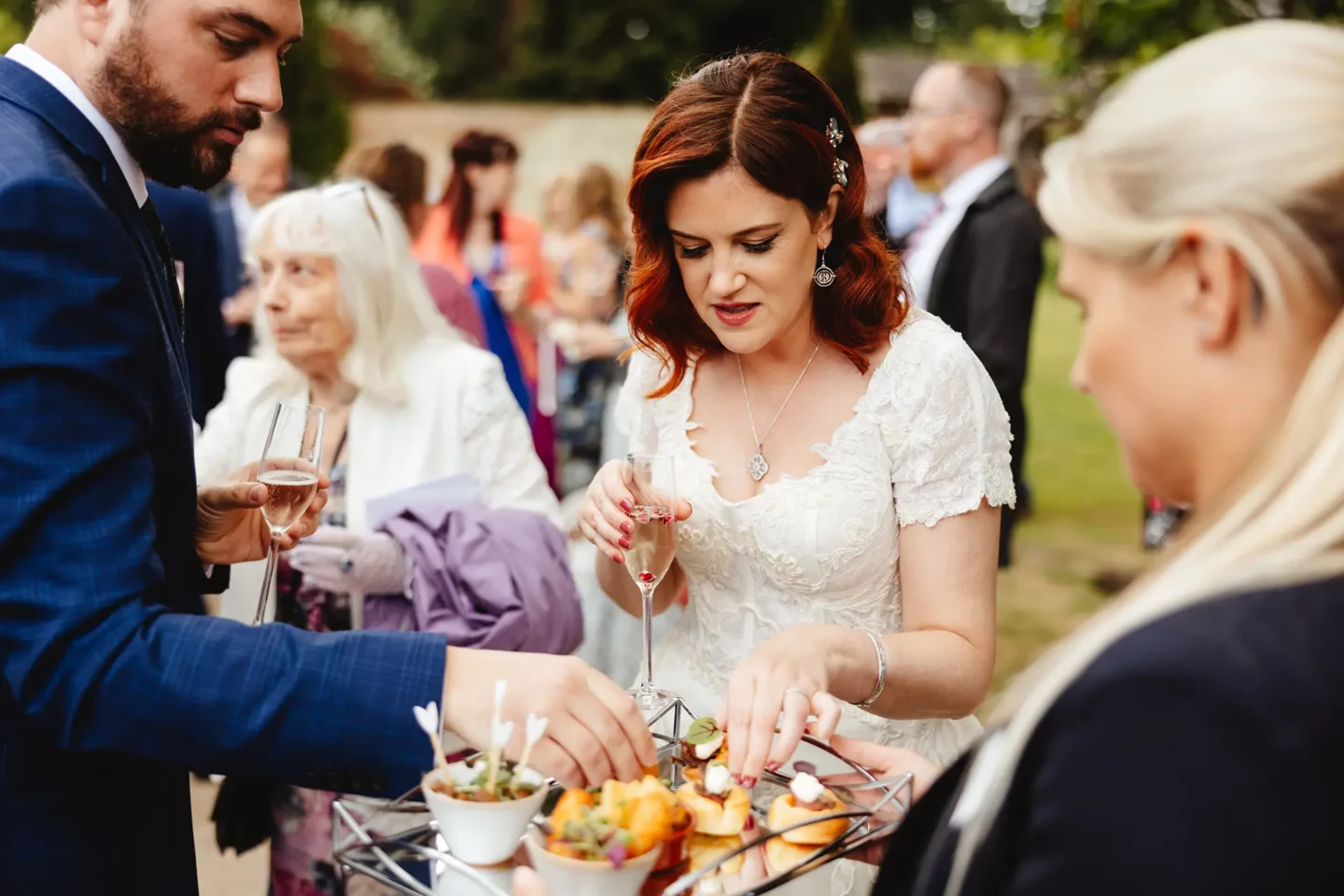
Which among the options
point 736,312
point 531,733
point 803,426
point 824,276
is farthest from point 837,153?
point 531,733

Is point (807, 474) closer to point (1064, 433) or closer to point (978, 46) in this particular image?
point (1064, 433)

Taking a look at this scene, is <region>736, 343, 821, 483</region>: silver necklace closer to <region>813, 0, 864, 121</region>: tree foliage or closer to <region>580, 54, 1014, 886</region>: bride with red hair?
<region>580, 54, 1014, 886</region>: bride with red hair

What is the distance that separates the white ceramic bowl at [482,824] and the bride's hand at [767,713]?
1.07ft

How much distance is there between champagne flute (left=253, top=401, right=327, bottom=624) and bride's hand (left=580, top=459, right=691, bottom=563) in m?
0.51

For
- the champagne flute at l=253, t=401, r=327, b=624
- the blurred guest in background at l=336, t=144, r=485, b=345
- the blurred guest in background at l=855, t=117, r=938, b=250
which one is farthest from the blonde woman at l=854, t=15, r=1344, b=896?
the blurred guest in background at l=855, t=117, r=938, b=250

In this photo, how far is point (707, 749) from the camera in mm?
1680

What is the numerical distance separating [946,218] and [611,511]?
4.19 metres

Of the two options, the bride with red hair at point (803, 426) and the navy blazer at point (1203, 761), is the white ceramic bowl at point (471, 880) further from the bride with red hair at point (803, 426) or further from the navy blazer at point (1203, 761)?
the bride with red hair at point (803, 426)

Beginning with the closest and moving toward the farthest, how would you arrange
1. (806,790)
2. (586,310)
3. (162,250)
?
1. (806,790)
2. (162,250)
3. (586,310)

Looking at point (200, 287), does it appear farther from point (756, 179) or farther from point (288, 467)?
point (756, 179)

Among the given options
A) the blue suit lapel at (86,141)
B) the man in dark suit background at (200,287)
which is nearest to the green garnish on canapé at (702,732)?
the blue suit lapel at (86,141)

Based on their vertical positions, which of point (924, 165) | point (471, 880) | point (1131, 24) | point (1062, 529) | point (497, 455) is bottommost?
point (1062, 529)

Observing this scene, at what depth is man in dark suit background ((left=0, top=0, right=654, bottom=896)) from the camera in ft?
4.67

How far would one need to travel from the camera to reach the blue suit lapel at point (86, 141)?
1.61 meters
